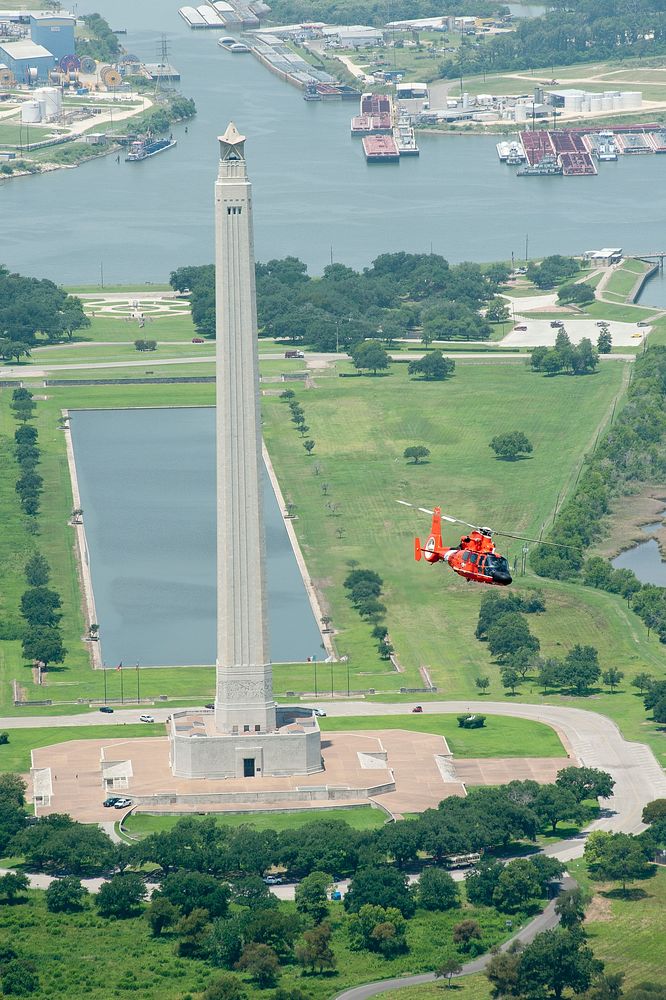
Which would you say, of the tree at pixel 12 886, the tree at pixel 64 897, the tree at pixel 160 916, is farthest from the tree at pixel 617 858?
the tree at pixel 12 886

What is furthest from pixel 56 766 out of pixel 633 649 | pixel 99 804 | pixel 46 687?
pixel 633 649

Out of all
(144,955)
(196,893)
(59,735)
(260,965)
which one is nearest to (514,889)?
(260,965)

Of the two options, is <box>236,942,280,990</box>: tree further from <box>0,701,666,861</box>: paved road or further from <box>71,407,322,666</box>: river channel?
<box>71,407,322,666</box>: river channel

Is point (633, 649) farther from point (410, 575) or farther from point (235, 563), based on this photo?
point (235, 563)

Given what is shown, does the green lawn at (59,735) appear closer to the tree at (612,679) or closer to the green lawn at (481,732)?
the green lawn at (481,732)

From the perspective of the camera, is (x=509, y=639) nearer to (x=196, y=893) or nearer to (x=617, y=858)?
(x=617, y=858)

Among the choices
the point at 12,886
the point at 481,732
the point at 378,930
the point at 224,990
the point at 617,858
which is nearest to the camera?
the point at 224,990
